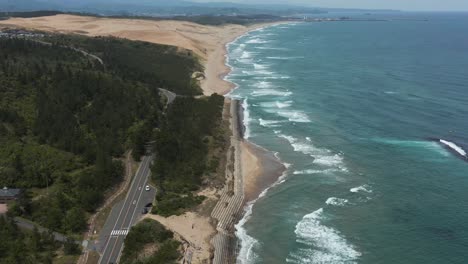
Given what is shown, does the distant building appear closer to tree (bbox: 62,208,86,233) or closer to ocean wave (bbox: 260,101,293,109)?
tree (bbox: 62,208,86,233)

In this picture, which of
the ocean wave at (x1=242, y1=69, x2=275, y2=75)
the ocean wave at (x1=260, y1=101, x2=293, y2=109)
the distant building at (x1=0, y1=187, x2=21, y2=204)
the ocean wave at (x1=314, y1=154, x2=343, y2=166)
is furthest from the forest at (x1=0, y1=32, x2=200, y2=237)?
the ocean wave at (x1=314, y1=154, x2=343, y2=166)

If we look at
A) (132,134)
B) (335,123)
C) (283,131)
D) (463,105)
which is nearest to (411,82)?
(463,105)

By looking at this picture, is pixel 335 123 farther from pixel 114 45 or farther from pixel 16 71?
pixel 114 45

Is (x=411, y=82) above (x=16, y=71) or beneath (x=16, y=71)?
beneath

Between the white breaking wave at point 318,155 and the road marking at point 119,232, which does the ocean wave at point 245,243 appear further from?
the white breaking wave at point 318,155

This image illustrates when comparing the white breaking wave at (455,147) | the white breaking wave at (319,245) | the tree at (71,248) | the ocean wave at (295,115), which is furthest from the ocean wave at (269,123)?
the tree at (71,248)

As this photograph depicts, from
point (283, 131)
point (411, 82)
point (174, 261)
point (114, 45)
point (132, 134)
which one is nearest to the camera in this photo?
point (174, 261)

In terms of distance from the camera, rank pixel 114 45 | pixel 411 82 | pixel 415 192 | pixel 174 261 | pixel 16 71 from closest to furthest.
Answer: pixel 174 261 < pixel 415 192 < pixel 16 71 < pixel 411 82 < pixel 114 45
